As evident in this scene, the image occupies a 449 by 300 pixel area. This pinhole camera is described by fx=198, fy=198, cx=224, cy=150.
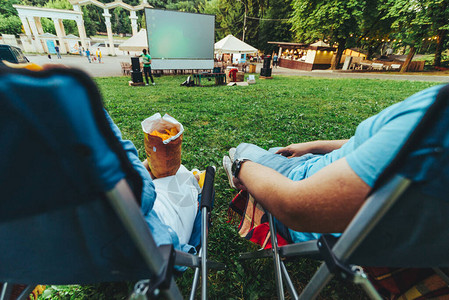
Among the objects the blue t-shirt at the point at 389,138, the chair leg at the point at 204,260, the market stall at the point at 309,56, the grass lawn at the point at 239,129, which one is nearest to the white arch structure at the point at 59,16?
the market stall at the point at 309,56

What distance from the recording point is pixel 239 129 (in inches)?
191

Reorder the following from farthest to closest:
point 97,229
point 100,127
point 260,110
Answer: point 260,110
point 97,229
point 100,127

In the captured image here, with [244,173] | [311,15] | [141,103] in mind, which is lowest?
[141,103]

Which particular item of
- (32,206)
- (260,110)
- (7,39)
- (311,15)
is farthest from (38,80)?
(7,39)

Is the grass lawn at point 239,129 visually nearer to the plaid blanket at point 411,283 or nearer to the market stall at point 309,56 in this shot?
the plaid blanket at point 411,283

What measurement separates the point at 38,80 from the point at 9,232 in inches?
22.6

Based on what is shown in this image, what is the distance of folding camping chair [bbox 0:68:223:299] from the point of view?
1.28 ft

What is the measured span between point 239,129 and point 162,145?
313cm

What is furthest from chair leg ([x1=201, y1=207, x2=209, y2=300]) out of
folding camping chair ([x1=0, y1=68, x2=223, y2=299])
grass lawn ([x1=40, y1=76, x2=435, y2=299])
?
grass lawn ([x1=40, y1=76, x2=435, y2=299])

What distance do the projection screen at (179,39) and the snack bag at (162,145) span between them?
16.4 metres

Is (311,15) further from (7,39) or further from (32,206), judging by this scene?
(7,39)

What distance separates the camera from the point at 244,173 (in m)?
1.35

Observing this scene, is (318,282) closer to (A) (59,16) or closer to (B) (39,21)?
(A) (59,16)

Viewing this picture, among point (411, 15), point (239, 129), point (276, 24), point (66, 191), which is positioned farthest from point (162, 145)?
point (276, 24)
